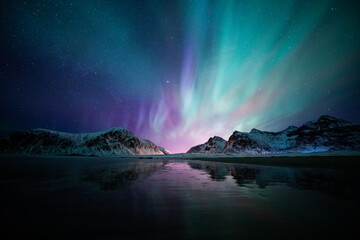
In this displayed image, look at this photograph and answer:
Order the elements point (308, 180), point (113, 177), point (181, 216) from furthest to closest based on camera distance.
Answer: point (113, 177) → point (308, 180) → point (181, 216)

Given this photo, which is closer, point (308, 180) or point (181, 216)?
point (181, 216)

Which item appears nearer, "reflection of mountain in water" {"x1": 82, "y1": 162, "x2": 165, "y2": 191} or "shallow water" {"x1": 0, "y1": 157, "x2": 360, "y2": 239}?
"shallow water" {"x1": 0, "y1": 157, "x2": 360, "y2": 239}

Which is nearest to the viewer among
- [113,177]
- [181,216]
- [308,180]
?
[181,216]

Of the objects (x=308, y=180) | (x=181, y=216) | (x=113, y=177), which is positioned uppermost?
(x=113, y=177)

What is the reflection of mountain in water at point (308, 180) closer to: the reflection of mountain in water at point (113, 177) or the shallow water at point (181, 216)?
the shallow water at point (181, 216)

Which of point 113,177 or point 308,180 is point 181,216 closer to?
point 113,177

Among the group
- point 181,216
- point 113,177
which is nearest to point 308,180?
point 181,216

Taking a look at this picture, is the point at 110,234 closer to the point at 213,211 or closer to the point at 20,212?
the point at 213,211

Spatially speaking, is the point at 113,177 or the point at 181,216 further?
the point at 113,177

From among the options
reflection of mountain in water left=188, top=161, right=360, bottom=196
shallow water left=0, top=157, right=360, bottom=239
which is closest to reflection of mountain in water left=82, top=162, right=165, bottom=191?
shallow water left=0, top=157, right=360, bottom=239

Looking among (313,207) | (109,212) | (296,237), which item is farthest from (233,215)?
(109,212)

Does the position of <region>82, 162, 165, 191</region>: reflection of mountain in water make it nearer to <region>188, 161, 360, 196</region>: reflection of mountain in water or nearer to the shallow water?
the shallow water

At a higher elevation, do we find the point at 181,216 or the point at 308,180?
the point at 308,180

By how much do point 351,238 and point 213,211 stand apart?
3520 mm
